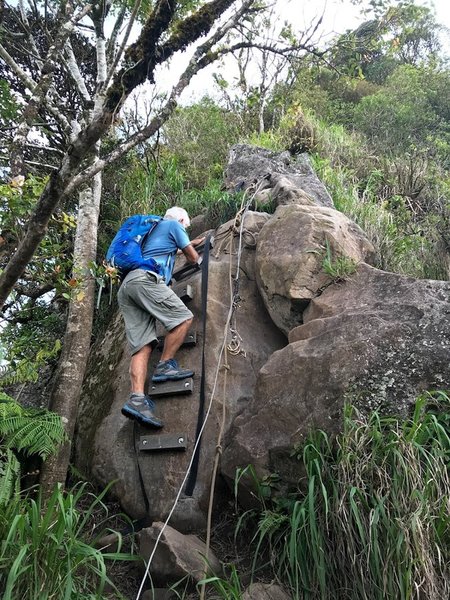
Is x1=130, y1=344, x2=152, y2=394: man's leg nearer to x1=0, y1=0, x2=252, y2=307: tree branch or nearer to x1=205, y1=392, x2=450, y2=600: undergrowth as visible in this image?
x1=205, y1=392, x2=450, y2=600: undergrowth

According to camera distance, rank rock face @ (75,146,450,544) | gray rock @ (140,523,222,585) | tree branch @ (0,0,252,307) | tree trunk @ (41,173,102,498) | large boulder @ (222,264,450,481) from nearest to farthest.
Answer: tree branch @ (0,0,252,307) → gray rock @ (140,523,222,585) → large boulder @ (222,264,450,481) → rock face @ (75,146,450,544) → tree trunk @ (41,173,102,498)

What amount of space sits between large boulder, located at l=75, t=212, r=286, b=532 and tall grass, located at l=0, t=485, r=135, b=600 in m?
1.10

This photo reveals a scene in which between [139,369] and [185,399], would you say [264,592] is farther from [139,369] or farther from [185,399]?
[139,369]

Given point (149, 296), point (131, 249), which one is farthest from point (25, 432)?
point (131, 249)

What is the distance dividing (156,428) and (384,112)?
527 inches

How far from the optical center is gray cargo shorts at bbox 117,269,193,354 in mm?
5191

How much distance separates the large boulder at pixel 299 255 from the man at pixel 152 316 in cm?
82

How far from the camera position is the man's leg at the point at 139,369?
489 centimetres

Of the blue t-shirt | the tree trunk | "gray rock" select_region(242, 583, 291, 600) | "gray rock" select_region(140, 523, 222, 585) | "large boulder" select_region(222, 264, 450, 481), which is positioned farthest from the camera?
the blue t-shirt

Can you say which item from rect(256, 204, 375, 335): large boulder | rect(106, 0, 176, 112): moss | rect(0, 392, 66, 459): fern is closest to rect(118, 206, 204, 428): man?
rect(0, 392, 66, 459): fern

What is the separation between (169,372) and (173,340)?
309mm

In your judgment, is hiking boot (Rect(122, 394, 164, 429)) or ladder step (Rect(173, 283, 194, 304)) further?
ladder step (Rect(173, 283, 194, 304))

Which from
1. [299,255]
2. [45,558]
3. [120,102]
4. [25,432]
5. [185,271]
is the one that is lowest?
[45,558]

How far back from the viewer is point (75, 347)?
569cm
